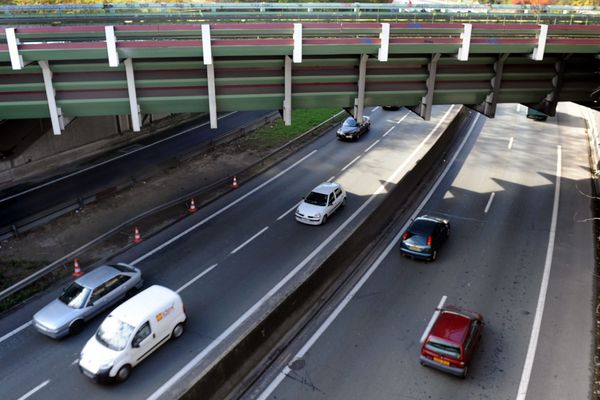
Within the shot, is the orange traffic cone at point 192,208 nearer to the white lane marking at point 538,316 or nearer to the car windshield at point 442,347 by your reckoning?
the car windshield at point 442,347

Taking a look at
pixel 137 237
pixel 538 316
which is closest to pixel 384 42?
pixel 538 316

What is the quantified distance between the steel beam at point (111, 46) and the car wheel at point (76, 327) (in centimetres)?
818

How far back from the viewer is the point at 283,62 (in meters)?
17.6

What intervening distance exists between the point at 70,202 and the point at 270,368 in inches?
599

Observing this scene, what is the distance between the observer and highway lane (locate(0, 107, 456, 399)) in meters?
14.0

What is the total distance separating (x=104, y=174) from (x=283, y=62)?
54.7 ft

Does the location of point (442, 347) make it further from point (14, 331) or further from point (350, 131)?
point (350, 131)

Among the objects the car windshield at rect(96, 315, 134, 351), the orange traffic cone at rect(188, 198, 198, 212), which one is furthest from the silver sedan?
the orange traffic cone at rect(188, 198, 198, 212)

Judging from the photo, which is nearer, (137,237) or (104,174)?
(137,237)

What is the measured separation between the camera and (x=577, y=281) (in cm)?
1856

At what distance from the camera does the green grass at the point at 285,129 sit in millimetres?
34719

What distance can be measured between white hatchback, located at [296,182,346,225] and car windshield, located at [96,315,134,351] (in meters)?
10.6

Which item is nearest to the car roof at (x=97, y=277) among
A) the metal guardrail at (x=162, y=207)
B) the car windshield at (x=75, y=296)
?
the car windshield at (x=75, y=296)

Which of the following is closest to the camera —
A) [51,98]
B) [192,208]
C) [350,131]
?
[51,98]
